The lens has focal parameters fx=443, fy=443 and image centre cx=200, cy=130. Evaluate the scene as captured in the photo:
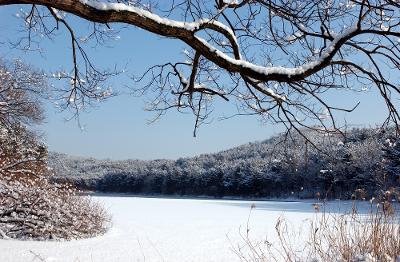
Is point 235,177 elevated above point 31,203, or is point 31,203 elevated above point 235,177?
point 235,177

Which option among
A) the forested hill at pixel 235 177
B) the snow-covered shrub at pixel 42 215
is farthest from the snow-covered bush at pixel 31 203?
the forested hill at pixel 235 177

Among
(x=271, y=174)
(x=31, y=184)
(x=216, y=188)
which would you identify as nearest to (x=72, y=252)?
(x=31, y=184)

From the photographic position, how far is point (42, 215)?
38.7ft

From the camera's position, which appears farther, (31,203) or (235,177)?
(235,177)

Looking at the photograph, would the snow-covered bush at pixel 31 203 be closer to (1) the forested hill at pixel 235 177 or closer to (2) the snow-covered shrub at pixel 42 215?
(2) the snow-covered shrub at pixel 42 215

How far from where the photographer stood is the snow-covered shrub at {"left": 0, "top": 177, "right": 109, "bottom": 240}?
11375mm

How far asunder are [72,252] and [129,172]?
269 ft

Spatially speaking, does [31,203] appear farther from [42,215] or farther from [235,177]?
[235,177]

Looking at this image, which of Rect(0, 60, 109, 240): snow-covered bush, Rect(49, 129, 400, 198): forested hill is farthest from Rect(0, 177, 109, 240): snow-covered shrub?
Rect(49, 129, 400, 198): forested hill

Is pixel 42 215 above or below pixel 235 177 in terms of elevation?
below

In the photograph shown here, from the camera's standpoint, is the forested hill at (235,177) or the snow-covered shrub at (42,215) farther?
the forested hill at (235,177)

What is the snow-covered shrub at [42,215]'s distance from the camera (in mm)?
11375

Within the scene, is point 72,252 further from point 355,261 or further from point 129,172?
point 129,172

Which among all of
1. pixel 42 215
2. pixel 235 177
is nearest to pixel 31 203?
pixel 42 215
